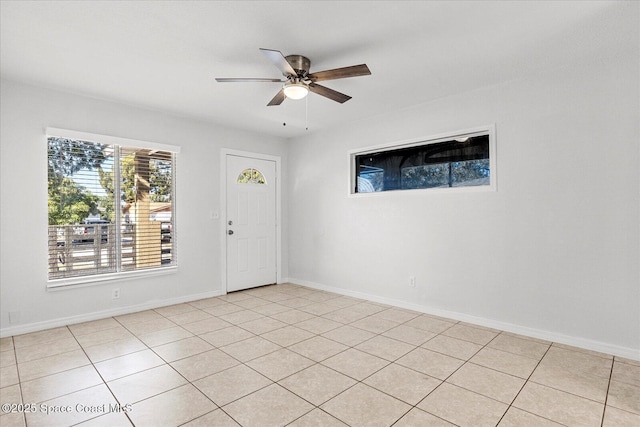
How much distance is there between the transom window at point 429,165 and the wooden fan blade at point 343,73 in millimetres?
1801

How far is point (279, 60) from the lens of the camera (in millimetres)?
2375

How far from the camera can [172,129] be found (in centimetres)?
442

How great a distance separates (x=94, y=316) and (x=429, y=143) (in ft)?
14.3

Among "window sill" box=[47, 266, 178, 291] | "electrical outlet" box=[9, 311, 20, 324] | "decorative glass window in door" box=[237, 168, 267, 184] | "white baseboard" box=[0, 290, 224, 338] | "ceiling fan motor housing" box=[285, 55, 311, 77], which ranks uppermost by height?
"ceiling fan motor housing" box=[285, 55, 311, 77]

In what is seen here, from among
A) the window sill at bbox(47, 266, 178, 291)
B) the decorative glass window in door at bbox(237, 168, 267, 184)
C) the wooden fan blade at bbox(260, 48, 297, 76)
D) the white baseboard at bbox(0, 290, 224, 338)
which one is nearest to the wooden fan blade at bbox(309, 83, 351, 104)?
the wooden fan blade at bbox(260, 48, 297, 76)

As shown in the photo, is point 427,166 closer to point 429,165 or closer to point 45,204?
point 429,165

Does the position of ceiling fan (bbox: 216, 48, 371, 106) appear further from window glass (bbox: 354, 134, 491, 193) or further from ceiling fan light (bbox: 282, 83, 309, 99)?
window glass (bbox: 354, 134, 491, 193)

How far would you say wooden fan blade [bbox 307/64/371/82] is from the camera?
7.97 ft

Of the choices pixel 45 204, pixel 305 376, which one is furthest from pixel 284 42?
pixel 45 204

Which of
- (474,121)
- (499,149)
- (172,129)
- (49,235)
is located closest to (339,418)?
(499,149)

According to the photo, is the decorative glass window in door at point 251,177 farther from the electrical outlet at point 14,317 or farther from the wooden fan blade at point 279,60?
the electrical outlet at point 14,317

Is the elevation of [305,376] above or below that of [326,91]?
below

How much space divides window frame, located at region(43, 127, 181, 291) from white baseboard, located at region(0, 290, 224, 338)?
34 centimetres

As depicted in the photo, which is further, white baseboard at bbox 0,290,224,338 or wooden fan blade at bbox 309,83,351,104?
white baseboard at bbox 0,290,224,338
